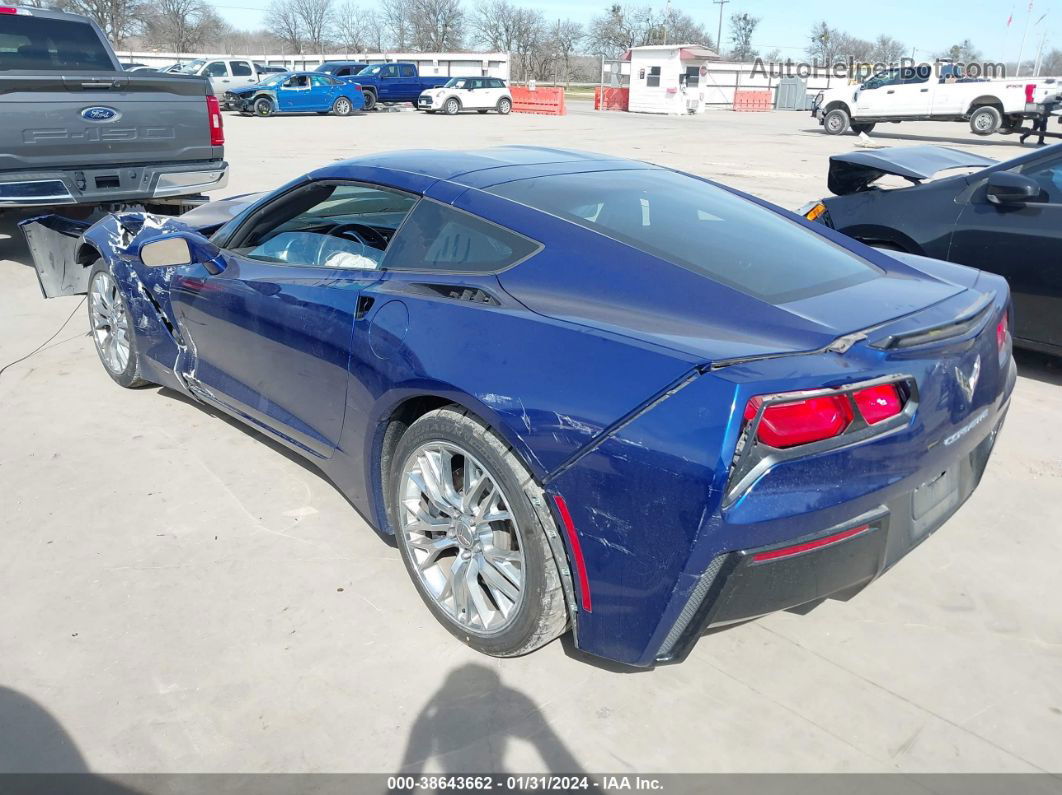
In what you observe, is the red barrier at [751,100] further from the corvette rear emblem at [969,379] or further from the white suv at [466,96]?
the corvette rear emblem at [969,379]

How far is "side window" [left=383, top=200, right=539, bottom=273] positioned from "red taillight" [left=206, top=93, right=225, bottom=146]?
17.7 feet

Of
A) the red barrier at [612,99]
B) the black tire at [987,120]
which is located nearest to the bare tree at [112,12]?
the red barrier at [612,99]

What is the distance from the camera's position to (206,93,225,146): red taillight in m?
7.56

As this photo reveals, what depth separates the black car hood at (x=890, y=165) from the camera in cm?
541

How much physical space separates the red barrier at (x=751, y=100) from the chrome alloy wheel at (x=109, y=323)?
4523 cm

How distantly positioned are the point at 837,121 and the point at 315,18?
8205 centimetres

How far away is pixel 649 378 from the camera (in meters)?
2.12

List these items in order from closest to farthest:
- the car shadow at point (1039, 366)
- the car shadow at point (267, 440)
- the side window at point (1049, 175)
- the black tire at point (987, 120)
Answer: the car shadow at point (267, 440)
the side window at point (1049, 175)
the car shadow at point (1039, 366)
the black tire at point (987, 120)

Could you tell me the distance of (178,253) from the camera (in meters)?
3.71

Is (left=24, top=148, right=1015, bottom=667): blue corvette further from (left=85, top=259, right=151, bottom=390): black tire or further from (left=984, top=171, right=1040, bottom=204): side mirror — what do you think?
(left=984, top=171, right=1040, bottom=204): side mirror

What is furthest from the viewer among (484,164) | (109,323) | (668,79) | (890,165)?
(668,79)

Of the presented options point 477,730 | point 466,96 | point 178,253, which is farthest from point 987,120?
point 477,730

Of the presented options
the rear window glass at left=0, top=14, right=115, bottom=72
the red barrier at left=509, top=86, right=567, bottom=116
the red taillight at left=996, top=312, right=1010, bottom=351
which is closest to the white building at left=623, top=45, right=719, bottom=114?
the red barrier at left=509, top=86, right=567, bottom=116

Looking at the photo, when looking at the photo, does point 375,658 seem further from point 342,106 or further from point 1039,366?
point 342,106
